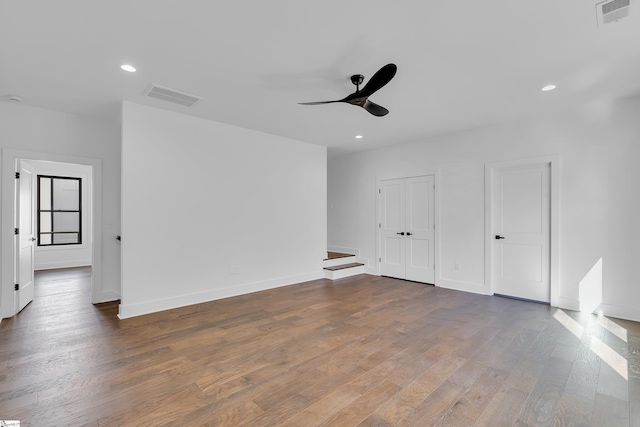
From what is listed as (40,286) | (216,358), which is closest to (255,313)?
(216,358)

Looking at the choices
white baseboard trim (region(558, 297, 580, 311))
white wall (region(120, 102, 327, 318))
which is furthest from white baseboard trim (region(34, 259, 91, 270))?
white baseboard trim (region(558, 297, 580, 311))

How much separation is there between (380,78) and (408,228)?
3898mm

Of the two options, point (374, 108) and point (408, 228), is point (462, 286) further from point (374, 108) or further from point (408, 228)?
point (374, 108)

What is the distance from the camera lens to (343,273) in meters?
6.24

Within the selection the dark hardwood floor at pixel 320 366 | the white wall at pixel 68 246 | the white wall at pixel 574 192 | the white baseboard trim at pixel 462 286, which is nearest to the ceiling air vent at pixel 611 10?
the white wall at pixel 574 192

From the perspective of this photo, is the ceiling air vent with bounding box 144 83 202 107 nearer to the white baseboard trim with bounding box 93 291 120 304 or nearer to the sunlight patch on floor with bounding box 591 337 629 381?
the white baseboard trim with bounding box 93 291 120 304

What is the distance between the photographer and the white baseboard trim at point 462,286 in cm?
488

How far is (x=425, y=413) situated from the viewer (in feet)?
6.36

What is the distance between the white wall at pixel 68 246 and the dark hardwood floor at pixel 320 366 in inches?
150

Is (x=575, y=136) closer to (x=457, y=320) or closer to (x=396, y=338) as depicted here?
(x=457, y=320)

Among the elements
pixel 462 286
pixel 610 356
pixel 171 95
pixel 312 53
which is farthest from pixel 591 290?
pixel 171 95

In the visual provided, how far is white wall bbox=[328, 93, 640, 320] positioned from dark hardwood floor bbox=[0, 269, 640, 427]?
64 centimetres

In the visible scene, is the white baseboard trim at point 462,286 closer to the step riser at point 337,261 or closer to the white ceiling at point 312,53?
the step riser at point 337,261

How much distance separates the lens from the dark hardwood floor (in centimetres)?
194
